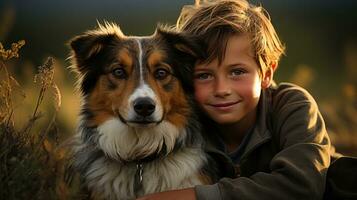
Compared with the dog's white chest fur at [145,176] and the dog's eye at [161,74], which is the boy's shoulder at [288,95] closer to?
the dog's white chest fur at [145,176]

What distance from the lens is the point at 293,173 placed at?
436 cm

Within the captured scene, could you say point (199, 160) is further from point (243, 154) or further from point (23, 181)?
point (23, 181)

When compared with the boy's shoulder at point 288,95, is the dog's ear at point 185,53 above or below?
above

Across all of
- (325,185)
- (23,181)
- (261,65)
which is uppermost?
(261,65)

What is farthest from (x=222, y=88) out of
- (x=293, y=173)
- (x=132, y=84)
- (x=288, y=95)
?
(x=293, y=173)

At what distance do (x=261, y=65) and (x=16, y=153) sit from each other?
6.19 feet

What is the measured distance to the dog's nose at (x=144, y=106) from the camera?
453 centimetres

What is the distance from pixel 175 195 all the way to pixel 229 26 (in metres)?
1.39

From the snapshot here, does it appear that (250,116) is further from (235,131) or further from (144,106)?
(144,106)

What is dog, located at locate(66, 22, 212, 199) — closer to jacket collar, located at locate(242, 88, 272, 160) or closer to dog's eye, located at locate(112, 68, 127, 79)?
dog's eye, located at locate(112, 68, 127, 79)

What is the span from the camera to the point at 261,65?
203 inches

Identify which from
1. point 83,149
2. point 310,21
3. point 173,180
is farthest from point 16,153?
point 310,21

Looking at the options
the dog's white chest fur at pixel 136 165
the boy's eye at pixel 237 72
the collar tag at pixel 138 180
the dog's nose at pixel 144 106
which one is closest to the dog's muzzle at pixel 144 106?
the dog's nose at pixel 144 106

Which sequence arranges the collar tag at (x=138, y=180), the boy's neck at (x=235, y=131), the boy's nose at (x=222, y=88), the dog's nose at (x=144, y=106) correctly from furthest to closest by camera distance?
1. the boy's neck at (x=235, y=131)
2. the boy's nose at (x=222, y=88)
3. the collar tag at (x=138, y=180)
4. the dog's nose at (x=144, y=106)
